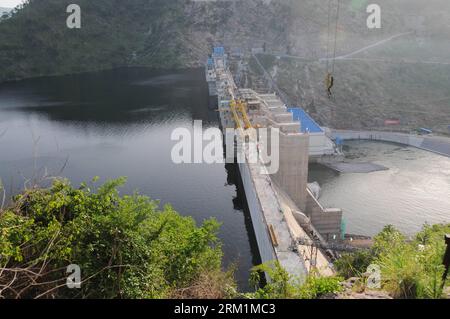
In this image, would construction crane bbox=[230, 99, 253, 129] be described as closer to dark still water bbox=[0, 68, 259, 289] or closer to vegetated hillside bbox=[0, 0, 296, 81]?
dark still water bbox=[0, 68, 259, 289]

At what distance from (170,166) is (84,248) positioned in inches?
1290

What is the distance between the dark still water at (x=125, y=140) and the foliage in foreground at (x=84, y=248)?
266 centimetres

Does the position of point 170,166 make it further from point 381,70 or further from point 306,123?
point 381,70

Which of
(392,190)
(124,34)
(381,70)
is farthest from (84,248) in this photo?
(124,34)

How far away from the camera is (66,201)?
1173cm

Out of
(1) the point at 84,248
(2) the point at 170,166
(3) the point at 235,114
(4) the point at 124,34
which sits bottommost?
(2) the point at 170,166

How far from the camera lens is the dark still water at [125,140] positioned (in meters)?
35.4

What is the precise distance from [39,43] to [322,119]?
82965 millimetres

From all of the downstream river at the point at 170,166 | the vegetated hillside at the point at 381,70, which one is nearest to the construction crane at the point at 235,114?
the downstream river at the point at 170,166

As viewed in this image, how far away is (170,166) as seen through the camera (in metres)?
43.8

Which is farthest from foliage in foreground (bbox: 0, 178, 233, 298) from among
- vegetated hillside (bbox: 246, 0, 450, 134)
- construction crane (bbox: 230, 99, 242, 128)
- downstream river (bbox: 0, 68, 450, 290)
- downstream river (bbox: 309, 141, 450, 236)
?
vegetated hillside (bbox: 246, 0, 450, 134)

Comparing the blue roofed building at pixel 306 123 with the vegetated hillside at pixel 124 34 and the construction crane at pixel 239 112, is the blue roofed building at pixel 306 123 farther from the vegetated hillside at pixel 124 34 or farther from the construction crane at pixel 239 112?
the vegetated hillside at pixel 124 34
